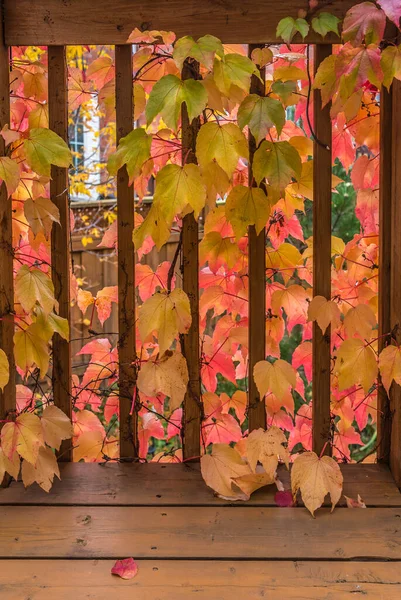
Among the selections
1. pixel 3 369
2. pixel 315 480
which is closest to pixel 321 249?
pixel 315 480

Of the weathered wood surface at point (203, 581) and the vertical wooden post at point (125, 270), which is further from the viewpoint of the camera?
the vertical wooden post at point (125, 270)

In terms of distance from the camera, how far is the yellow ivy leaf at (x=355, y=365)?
4.37 feet

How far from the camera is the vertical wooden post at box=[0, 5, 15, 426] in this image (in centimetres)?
133

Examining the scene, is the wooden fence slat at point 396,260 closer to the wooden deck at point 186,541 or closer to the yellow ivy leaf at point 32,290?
the wooden deck at point 186,541

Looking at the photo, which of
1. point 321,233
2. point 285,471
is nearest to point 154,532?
point 285,471

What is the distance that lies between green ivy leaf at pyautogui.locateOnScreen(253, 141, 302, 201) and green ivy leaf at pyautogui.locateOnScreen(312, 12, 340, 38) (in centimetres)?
22

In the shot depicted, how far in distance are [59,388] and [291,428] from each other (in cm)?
56

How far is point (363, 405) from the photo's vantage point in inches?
65.5

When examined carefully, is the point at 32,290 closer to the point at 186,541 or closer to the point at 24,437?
the point at 24,437

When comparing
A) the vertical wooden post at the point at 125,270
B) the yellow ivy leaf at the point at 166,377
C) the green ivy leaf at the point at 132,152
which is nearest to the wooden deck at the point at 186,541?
the vertical wooden post at the point at 125,270

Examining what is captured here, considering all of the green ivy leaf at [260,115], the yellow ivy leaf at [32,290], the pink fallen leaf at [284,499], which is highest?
the green ivy leaf at [260,115]

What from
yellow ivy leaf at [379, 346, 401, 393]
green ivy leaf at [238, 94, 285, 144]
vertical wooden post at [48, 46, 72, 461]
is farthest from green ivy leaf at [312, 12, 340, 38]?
yellow ivy leaf at [379, 346, 401, 393]

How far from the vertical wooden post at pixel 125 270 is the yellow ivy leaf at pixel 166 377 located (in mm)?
100

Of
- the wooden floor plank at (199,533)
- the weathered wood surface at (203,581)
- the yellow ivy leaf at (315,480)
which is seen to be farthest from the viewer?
the yellow ivy leaf at (315,480)
